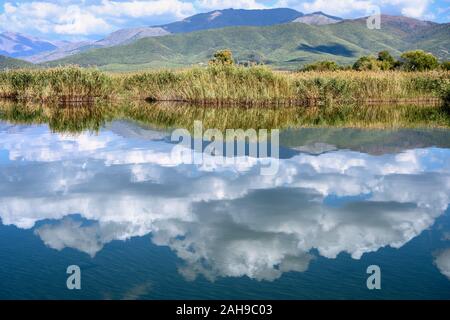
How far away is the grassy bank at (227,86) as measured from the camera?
26719 mm

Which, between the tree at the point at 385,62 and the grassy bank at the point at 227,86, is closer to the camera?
the grassy bank at the point at 227,86

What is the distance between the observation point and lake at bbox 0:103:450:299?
568 cm

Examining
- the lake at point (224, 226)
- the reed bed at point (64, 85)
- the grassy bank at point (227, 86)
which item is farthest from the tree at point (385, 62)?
the lake at point (224, 226)

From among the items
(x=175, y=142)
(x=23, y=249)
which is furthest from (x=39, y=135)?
(x=23, y=249)

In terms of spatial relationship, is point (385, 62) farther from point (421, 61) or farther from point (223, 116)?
point (223, 116)

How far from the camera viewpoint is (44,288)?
560 centimetres

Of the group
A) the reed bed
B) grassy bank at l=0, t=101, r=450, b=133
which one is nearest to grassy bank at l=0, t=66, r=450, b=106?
the reed bed

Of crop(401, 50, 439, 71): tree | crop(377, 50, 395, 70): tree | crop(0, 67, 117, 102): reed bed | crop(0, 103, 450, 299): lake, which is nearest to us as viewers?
crop(0, 103, 450, 299): lake

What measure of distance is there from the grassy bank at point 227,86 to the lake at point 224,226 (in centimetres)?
1397

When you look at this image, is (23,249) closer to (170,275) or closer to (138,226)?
(138,226)

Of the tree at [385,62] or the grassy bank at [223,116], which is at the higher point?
the tree at [385,62]

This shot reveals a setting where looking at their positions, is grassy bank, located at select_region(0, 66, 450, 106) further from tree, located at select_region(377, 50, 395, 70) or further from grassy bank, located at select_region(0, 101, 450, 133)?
tree, located at select_region(377, 50, 395, 70)

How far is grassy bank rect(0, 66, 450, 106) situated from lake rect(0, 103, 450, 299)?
45.8 feet

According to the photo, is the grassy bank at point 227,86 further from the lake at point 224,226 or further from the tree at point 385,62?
the lake at point 224,226
